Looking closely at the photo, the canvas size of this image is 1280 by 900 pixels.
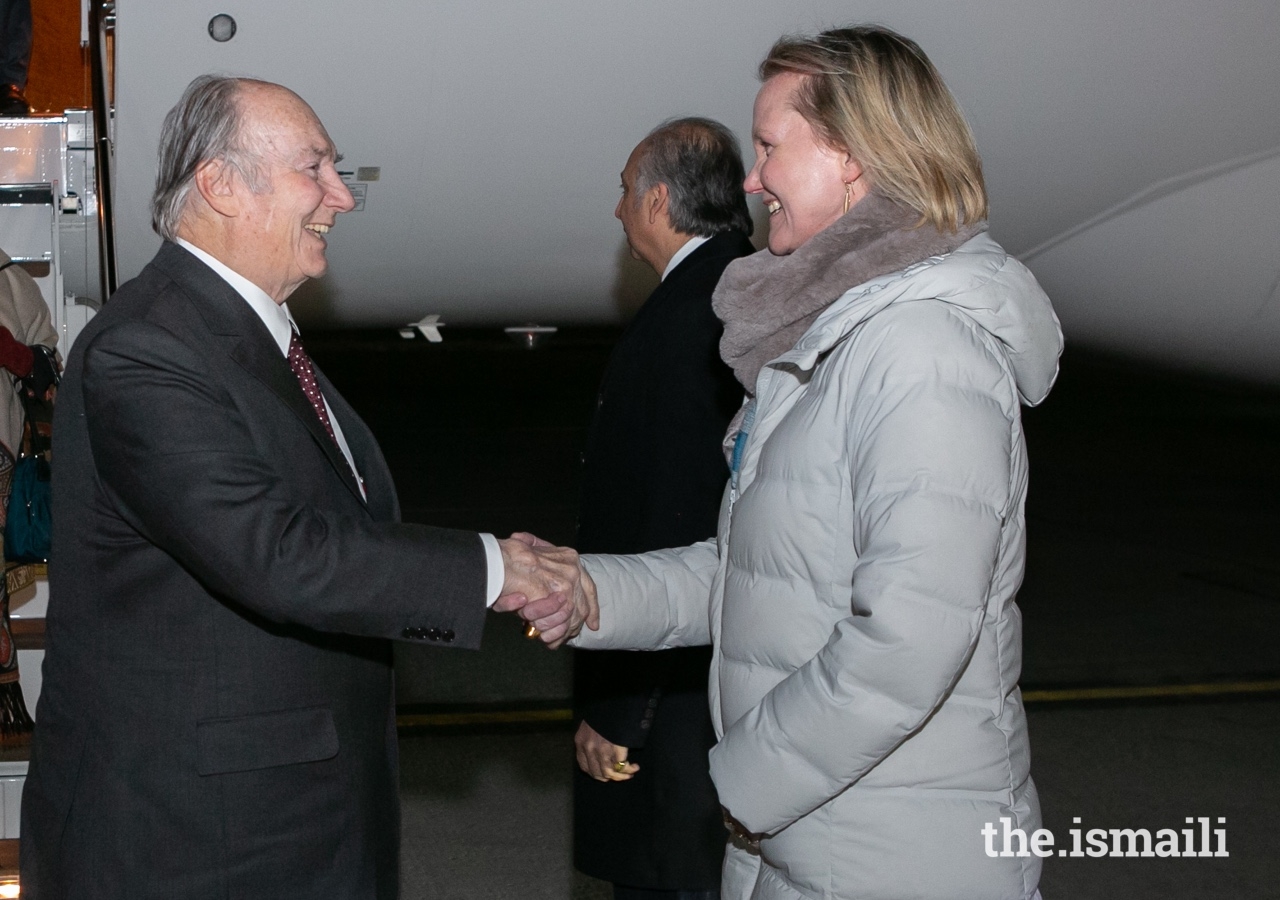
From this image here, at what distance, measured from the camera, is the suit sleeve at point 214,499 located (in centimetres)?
164

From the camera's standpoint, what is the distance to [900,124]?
63.4 inches

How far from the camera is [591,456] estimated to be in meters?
2.56

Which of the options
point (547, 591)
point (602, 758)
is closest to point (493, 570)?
point (547, 591)

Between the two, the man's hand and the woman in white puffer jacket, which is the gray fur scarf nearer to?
the woman in white puffer jacket

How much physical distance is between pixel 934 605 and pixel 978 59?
2919 millimetres

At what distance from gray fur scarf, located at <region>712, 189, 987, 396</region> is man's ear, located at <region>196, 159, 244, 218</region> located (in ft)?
2.36

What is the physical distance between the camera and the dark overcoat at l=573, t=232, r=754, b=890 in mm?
2398

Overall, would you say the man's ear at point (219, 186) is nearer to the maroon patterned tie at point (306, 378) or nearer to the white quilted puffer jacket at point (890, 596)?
the maroon patterned tie at point (306, 378)

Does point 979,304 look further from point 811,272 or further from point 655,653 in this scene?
point 655,653

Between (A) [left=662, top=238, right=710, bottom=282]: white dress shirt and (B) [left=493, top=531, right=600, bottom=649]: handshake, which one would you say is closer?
(B) [left=493, top=531, right=600, bottom=649]: handshake

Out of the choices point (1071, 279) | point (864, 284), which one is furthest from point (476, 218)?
point (864, 284)

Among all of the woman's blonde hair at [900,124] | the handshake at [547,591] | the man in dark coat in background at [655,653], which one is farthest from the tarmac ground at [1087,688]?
the woman's blonde hair at [900,124]

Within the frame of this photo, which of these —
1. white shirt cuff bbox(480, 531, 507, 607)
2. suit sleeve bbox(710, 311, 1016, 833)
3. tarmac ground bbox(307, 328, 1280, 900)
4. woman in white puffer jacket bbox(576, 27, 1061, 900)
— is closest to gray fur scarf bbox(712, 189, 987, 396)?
woman in white puffer jacket bbox(576, 27, 1061, 900)

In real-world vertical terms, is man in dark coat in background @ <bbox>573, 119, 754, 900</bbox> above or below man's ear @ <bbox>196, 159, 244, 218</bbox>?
below
